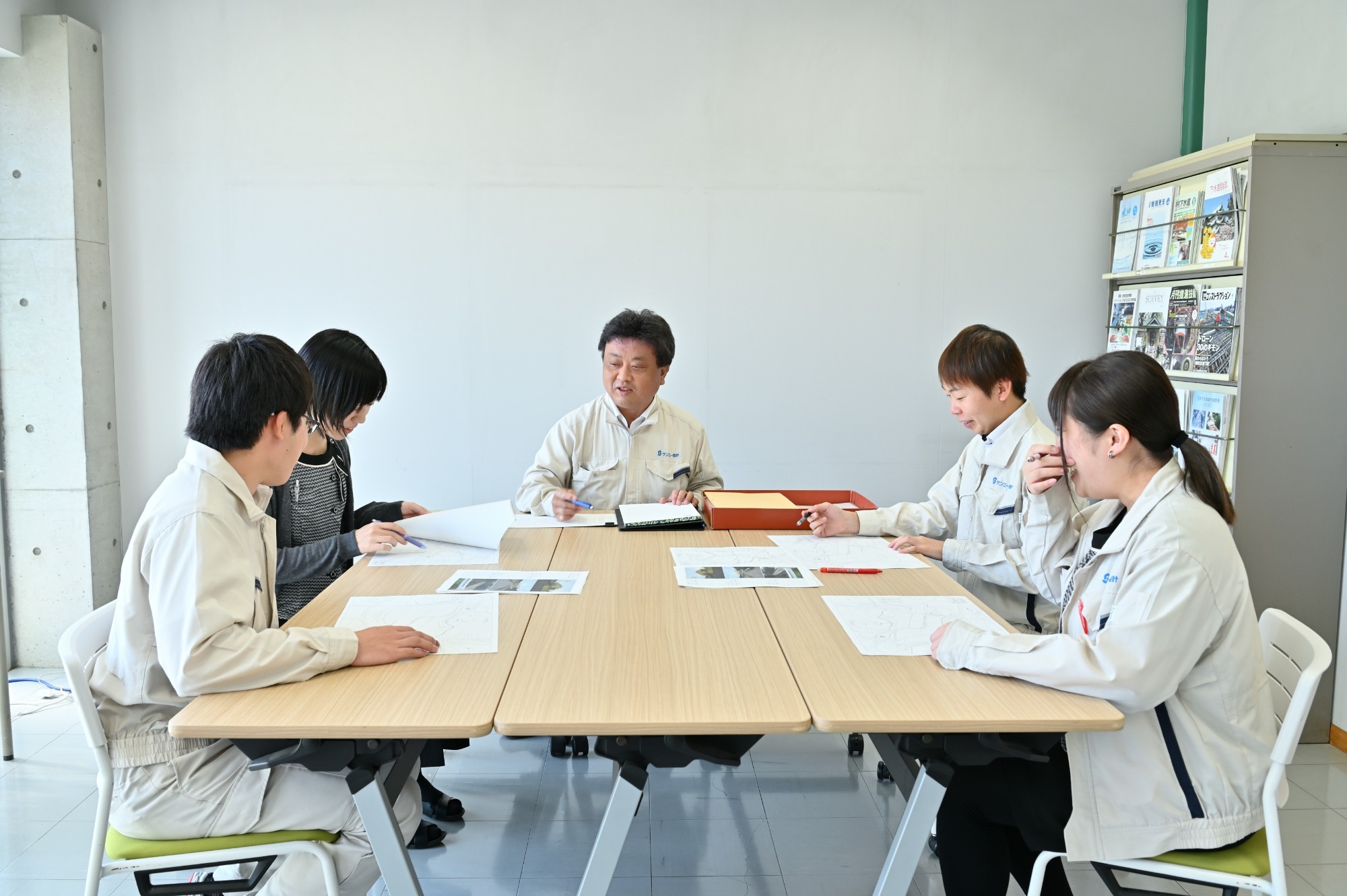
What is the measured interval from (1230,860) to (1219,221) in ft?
8.44

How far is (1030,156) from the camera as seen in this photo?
4164 millimetres

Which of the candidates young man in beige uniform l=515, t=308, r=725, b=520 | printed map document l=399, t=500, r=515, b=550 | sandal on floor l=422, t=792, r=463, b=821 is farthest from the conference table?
young man in beige uniform l=515, t=308, r=725, b=520

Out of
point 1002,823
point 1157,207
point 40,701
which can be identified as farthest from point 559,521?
point 1157,207

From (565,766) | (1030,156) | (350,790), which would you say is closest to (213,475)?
(350,790)

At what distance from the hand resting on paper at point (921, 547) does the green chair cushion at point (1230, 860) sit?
1.05m

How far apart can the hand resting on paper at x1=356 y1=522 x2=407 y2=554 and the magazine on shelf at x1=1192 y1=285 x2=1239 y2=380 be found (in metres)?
A: 2.92

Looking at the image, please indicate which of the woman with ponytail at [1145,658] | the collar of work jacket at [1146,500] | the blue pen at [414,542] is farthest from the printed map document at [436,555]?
the collar of work jacket at [1146,500]

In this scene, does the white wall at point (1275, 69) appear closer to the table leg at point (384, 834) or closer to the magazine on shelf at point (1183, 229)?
the magazine on shelf at point (1183, 229)

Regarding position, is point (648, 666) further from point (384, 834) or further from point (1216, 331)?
point (1216, 331)

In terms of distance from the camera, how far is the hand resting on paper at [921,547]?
2.55 metres

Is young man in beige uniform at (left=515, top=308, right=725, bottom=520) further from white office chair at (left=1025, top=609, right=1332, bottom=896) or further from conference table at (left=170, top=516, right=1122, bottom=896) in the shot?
white office chair at (left=1025, top=609, right=1332, bottom=896)

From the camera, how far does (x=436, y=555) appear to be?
97.3 inches

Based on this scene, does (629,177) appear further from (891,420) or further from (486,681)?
(486,681)

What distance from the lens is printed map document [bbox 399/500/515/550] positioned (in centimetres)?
252
